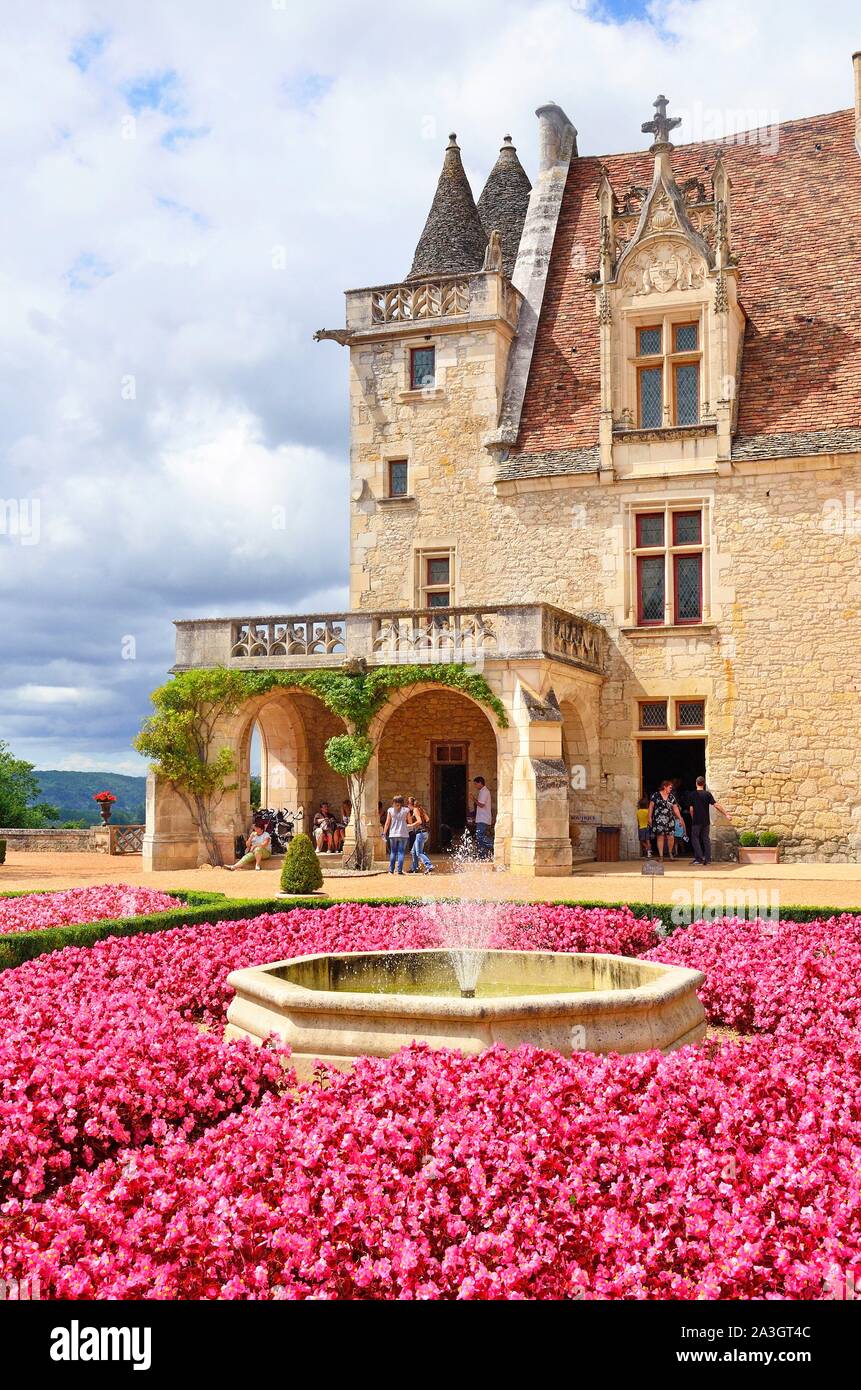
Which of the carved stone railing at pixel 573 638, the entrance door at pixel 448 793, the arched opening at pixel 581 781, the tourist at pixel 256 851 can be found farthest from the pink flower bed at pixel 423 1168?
the entrance door at pixel 448 793

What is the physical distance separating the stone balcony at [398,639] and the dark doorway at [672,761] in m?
3.02

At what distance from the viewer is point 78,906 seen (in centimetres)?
1309

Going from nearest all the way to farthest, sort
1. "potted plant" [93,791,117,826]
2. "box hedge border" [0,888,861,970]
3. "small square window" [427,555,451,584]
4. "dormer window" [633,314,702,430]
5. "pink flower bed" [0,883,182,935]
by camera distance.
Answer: "box hedge border" [0,888,861,970] < "pink flower bed" [0,883,182,935] < "dormer window" [633,314,702,430] < "small square window" [427,555,451,584] < "potted plant" [93,791,117,826]

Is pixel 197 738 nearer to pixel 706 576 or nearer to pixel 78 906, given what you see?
pixel 78 906

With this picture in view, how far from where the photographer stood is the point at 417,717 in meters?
25.1

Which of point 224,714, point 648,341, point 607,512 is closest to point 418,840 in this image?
point 224,714

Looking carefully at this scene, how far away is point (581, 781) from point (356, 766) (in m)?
4.37

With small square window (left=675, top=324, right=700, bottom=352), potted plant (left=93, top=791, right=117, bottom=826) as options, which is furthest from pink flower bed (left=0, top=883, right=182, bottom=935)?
small square window (left=675, top=324, right=700, bottom=352)

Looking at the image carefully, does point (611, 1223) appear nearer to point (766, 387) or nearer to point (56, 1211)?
point (56, 1211)

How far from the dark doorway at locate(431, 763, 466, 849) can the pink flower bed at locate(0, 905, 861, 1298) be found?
58.1ft

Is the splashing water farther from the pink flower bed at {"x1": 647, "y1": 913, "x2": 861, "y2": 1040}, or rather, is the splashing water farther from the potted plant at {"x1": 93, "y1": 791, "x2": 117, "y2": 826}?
the potted plant at {"x1": 93, "y1": 791, "x2": 117, "y2": 826}

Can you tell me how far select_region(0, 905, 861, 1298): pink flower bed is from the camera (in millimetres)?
3965
